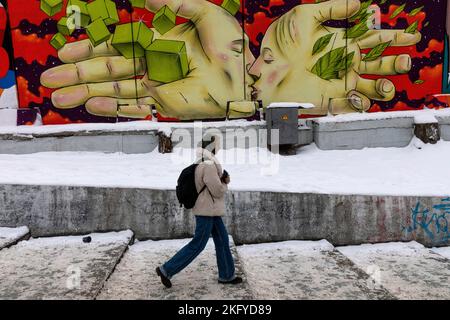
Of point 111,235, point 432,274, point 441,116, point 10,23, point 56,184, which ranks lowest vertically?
point 432,274

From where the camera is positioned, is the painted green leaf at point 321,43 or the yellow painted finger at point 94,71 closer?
the yellow painted finger at point 94,71

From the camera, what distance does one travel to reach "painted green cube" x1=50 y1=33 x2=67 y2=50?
30.5 ft

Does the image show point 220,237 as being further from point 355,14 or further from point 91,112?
point 355,14

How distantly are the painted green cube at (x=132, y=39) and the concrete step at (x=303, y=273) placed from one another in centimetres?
533

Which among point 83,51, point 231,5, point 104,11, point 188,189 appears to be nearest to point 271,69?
point 231,5

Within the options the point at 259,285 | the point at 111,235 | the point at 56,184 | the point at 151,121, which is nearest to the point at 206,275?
the point at 259,285

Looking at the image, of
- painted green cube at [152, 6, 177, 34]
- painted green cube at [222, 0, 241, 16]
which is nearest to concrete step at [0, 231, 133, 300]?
painted green cube at [152, 6, 177, 34]

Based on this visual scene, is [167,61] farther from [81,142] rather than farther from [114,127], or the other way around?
[81,142]

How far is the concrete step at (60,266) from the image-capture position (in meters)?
4.27

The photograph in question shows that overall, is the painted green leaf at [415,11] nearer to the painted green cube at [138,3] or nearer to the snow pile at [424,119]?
the snow pile at [424,119]

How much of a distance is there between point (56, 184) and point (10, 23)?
500 cm

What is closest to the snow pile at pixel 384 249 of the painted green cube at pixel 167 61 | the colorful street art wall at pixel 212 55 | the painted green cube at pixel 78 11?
the colorful street art wall at pixel 212 55

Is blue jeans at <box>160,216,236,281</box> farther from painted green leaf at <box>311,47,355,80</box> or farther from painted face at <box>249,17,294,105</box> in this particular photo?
painted green leaf at <box>311,47,355,80</box>

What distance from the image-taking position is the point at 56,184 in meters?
6.06
